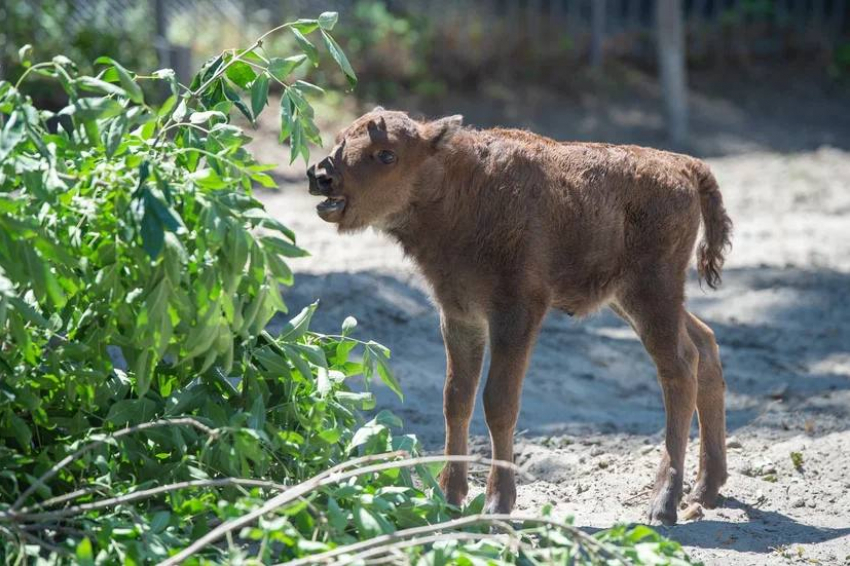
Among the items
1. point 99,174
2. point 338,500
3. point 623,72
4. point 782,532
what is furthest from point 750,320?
point 623,72

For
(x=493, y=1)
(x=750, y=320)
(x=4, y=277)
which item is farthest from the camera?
(x=493, y=1)

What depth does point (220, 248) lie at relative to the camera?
4352 mm

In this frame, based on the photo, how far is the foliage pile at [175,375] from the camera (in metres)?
4.14

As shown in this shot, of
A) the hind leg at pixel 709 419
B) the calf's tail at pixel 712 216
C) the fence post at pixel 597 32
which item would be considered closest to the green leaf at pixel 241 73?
the calf's tail at pixel 712 216

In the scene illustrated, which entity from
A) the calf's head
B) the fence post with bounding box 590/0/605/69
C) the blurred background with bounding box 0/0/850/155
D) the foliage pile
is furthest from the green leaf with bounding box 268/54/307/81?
the fence post with bounding box 590/0/605/69

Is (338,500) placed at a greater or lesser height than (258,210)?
lesser

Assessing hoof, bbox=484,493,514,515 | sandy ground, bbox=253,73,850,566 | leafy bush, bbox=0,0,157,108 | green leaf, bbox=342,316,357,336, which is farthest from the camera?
leafy bush, bbox=0,0,157,108

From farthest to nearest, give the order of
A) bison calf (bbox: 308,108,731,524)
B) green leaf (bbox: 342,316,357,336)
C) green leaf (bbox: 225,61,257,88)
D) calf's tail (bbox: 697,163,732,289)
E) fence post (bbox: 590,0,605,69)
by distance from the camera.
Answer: fence post (bbox: 590,0,605,69) < calf's tail (bbox: 697,163,732,289) < bison calf (bbox: 308,108,731,524) < green leaf (bbox: 342,316,357,336) < green leaf (bbox: 225,61,257,88)

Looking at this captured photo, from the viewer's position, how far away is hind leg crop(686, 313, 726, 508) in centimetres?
621

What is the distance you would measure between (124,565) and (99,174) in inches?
57.6

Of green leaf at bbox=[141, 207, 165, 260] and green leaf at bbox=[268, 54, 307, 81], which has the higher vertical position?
green leaf at bbox=[268, 54, 307, 81]

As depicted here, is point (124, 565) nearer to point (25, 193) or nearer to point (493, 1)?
point (25, 193)

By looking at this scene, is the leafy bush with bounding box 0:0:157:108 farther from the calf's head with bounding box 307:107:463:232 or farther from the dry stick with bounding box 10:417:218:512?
the dry stick with bounding box 10:417:218:512

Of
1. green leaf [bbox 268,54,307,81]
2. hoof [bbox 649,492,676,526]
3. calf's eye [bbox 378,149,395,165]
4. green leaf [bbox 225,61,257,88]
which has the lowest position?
hoof [bbox 649,492,676,526]
